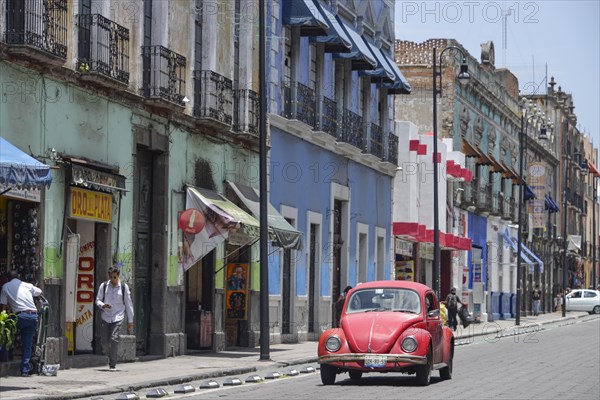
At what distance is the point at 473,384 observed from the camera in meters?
22.6

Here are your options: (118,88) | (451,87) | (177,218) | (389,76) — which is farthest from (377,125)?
(118,88)

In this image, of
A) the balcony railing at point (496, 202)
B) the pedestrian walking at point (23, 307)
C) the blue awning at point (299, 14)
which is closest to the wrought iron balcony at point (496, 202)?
the balcony railing at point (496, 202)

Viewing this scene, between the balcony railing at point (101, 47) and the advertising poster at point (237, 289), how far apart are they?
8.56 meters

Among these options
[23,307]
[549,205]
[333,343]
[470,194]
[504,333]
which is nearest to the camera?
[23,307]

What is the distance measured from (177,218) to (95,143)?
4559 millimetres

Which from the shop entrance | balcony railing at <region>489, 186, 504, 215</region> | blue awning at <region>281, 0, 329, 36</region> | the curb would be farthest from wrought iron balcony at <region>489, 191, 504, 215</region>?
the shop entrance

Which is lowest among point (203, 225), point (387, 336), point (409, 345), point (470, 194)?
point (409, 345)

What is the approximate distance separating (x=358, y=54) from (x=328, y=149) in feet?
9.83

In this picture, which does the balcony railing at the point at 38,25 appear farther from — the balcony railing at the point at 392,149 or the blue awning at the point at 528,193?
the blue awning at the point at 528,193

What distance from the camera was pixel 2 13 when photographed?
21.5 meters

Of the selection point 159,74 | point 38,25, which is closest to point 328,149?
point 159,74

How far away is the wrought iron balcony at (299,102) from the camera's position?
Answer: 3722 centimetres

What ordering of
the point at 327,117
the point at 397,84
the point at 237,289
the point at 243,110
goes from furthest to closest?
1. the point at 397,84
2. the point at 327,117
3. the point at 237,289
4. the point at 243,110

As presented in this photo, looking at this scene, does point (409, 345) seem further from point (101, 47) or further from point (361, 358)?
point (101, 47)
